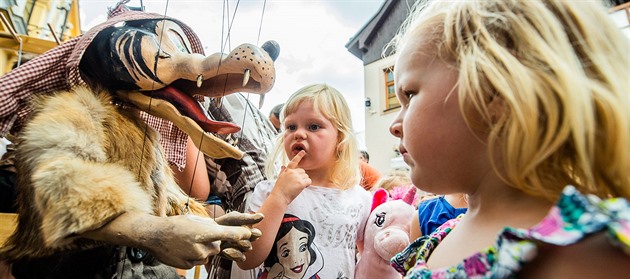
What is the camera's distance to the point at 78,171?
2.36ft

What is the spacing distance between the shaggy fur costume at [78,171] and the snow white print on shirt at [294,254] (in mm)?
299

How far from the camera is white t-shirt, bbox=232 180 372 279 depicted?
1.05 metres

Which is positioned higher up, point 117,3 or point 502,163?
point 117,3

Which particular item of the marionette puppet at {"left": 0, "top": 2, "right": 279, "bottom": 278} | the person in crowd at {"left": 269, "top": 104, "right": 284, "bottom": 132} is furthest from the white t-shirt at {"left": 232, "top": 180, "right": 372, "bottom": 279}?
the person in crowd at {"left": 269, "top": 104, "right": 284, "bottom": 132}

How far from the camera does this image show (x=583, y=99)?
0.43m

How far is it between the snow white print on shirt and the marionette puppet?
0.23m

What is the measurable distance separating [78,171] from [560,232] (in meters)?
0.72

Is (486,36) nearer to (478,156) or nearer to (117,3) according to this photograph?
(478,156)

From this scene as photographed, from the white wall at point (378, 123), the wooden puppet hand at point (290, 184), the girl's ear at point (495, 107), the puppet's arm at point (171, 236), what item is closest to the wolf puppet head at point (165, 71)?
the wooden puppet hand at point (290, 184)

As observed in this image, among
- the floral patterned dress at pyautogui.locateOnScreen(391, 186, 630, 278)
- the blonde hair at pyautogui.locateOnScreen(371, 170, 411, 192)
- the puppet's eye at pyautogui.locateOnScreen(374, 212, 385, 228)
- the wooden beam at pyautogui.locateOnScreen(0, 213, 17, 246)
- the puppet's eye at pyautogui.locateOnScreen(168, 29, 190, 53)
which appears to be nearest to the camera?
the floral patterned dress at pyautogui.locateOnScreen(391, 186, 630, 278)

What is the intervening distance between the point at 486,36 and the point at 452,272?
11.1 inches

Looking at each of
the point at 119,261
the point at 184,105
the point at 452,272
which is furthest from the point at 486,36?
the point at 119,261

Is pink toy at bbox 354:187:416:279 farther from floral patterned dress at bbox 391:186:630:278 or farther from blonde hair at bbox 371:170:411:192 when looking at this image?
blonde hair at bbox 371:170:411:192

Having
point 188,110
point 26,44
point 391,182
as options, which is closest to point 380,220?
point 188,110
